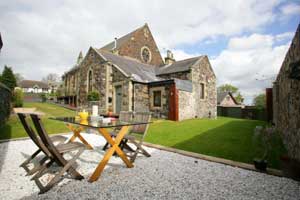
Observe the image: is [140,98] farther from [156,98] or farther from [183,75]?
[183,75]

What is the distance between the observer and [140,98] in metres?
11.6

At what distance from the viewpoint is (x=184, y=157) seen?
3572 millimetres

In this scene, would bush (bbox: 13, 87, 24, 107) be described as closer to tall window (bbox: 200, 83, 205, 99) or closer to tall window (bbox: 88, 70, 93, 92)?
tall window (bbox: 88, 70, 93, 92)

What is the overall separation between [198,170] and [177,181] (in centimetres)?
61

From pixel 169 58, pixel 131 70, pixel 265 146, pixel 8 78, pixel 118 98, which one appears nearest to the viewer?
pixel 265 146

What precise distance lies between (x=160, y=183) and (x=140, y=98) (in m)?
9.34

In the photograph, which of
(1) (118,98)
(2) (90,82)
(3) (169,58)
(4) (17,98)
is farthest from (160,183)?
(3) (169,58)

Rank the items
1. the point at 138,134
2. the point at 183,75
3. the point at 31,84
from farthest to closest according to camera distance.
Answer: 1. the point at 31,84
2. the point at 183,75
3. the point at 138,134

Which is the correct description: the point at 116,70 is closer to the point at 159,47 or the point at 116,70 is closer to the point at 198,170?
the point at 198,170

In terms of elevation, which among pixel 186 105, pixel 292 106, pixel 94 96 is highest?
pixel 94 96

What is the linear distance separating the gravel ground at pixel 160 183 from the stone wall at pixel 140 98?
8191 millimetres

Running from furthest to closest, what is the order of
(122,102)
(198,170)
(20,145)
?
(122,102) < (20,145) < (198,170)

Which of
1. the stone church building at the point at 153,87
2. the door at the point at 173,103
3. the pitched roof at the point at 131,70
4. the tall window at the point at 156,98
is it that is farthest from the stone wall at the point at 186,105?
the pitched roof at the point at 131,70

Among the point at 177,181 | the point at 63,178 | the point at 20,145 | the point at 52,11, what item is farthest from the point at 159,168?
the point at 52,11
